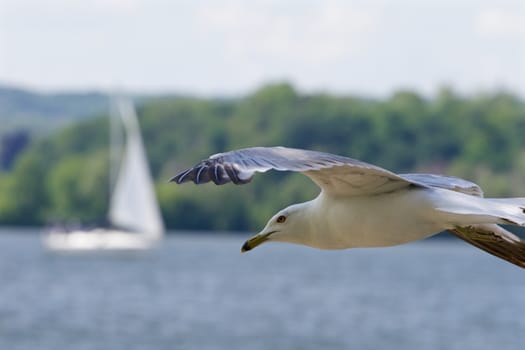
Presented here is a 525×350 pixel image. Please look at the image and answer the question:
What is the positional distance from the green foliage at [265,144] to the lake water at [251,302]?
3.95 m

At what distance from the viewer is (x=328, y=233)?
6535 millimetres

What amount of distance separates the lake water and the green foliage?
13.0 feet

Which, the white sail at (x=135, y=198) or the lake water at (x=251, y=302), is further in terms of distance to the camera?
the white sail at (x=135, y=198)

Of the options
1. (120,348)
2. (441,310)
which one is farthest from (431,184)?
(441,310)

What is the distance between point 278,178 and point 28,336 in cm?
3829

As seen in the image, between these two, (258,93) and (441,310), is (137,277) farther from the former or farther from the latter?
(258,93)

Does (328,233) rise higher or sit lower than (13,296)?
higher

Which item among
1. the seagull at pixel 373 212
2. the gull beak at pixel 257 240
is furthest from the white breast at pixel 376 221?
the gull beak at pixel 257 240

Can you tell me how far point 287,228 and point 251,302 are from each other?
137 feet

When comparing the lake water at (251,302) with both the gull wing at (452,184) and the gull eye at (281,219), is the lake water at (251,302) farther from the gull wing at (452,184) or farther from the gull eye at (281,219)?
the gull eye at (281,219)

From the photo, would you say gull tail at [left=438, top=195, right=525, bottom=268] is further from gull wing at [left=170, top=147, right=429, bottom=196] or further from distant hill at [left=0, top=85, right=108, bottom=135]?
distant hill at [left=0, top=85, right=108, bottom=135]

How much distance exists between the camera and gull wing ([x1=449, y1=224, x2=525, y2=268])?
7109 mm

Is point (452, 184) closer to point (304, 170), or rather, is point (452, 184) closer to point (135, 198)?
point (304, 170)

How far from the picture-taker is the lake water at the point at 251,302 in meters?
36.4
